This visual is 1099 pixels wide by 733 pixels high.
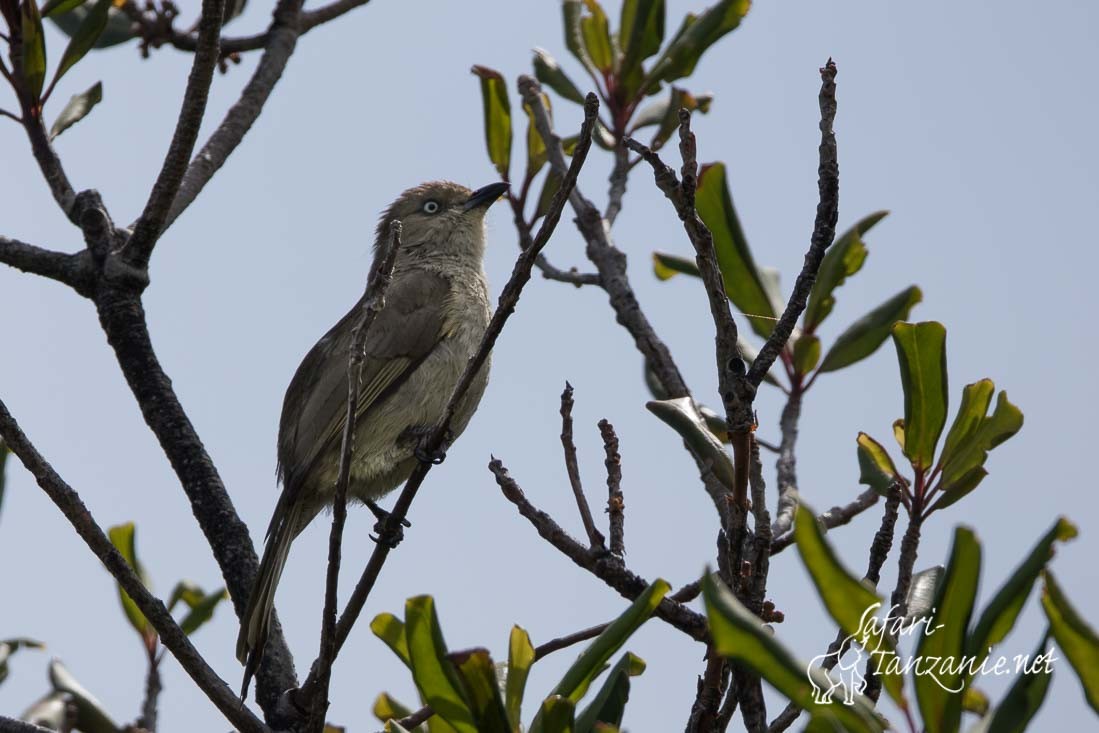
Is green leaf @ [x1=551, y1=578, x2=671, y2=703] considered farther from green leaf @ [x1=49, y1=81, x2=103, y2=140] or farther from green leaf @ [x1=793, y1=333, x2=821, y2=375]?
green leaf @ [x1=49, y1=81, x2=103, y2=140]

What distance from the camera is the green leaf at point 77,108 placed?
4.31 meters

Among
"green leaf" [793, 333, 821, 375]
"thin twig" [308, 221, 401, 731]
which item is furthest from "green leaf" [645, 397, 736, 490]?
"green leaf" [793, 333, 821, 375]

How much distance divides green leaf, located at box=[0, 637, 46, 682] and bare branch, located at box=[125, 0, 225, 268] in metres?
1.32

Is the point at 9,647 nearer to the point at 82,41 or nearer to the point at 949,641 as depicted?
the point at 82,41

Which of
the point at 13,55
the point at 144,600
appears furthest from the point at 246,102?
the point at 144,600

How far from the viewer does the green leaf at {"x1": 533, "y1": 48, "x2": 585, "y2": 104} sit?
504 cm

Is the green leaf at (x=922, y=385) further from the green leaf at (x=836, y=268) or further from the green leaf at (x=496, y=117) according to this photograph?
the green leaf at (x=496, y=117)

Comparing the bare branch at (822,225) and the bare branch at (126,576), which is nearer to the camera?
the bare branch at (822,225)

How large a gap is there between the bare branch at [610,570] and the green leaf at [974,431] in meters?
0.76

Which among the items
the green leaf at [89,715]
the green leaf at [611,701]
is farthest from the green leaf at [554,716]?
the green leaf at [89,715]

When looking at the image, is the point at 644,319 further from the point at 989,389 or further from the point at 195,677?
the point at 195,677

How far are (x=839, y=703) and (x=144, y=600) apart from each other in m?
1.58

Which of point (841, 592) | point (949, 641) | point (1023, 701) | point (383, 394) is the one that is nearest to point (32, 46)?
point (383, 394)

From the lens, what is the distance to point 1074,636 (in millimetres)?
2139
